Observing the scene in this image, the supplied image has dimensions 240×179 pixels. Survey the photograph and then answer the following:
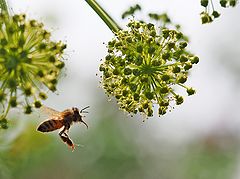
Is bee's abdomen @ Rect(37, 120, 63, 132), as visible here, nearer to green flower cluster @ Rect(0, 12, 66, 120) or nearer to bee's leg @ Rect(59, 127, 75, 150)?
bee's leg @ Rect(59, 127, 75, 150)

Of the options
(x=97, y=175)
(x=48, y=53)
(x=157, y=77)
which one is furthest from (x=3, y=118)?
(x=97, y=175)

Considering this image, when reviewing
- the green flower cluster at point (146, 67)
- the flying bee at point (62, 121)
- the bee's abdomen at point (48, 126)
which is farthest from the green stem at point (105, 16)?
the bee's abdomen at point (48, 126)

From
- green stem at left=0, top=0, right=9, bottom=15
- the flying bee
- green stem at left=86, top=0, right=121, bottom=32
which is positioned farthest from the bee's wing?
green stem at left=0, top=0, right=9, bottom=15

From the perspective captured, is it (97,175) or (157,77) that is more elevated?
(97,175)

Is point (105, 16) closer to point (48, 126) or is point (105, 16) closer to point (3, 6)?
point (3, 6)

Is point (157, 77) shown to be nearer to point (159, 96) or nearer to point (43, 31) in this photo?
point (159, 96)

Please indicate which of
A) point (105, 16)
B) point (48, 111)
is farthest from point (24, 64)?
point (48, 111)

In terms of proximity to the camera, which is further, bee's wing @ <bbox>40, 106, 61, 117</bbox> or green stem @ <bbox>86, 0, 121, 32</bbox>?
bee's wing @ <bbox>40, 106, 61, 117</bbox>
